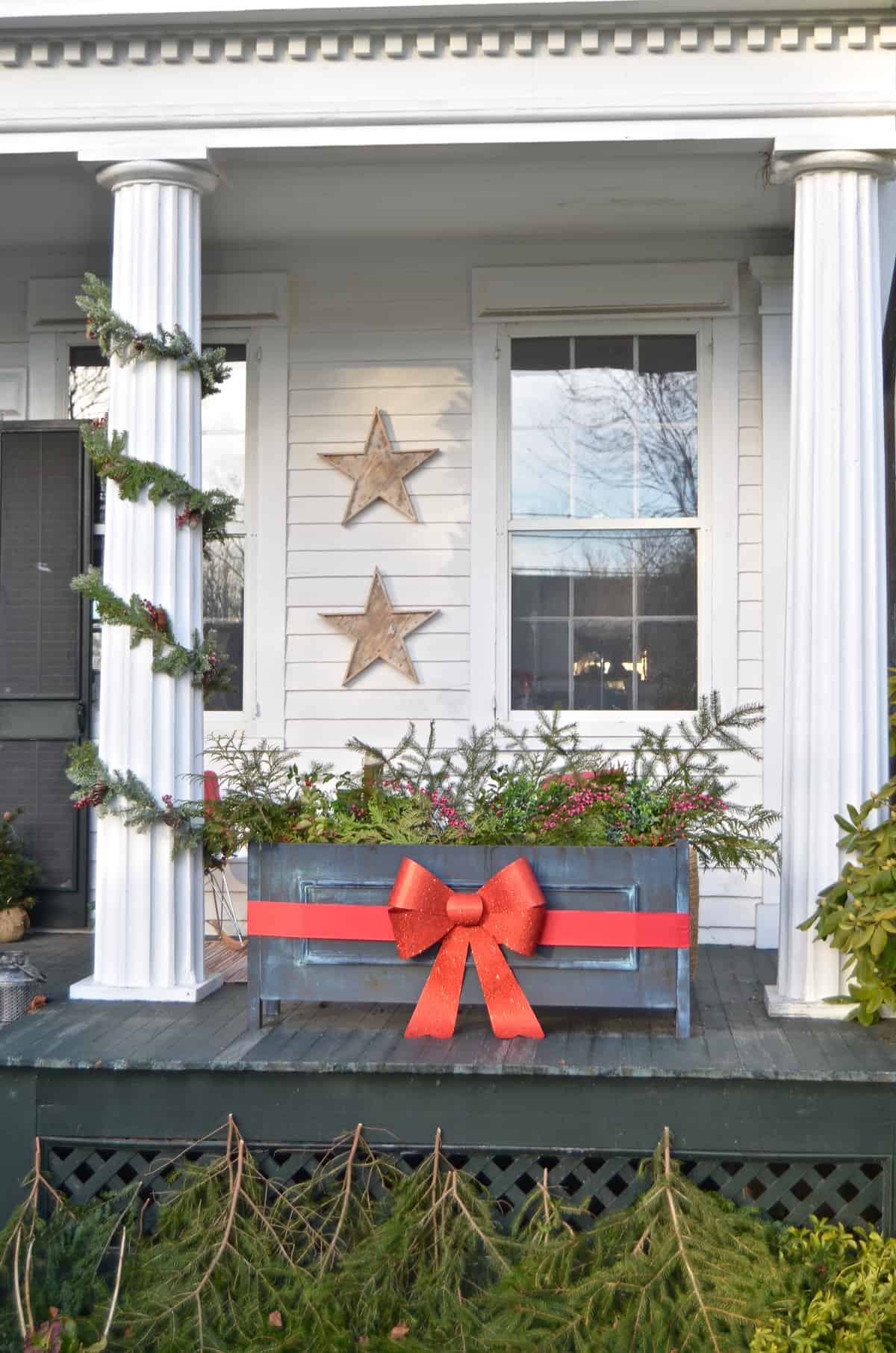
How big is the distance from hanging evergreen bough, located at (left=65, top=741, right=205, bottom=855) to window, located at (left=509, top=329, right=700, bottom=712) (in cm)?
193

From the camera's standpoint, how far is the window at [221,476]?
20.0 feet

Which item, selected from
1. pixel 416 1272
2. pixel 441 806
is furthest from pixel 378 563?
pixel 416 1272

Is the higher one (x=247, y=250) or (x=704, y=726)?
(x=247, y=250)

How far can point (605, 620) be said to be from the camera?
5867 millimetres

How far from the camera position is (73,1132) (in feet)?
12.8

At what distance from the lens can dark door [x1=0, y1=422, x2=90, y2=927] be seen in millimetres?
5973

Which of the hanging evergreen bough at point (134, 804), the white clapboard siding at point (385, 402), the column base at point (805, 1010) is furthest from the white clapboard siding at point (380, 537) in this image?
the column base at point (805, 1010)

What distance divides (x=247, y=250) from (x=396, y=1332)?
180 inches

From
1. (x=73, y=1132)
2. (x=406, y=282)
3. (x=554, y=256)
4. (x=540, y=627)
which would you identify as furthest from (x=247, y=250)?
(x=73, y=1132)

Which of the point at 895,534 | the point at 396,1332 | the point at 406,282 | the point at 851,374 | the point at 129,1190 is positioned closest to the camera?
the point at 396,1332

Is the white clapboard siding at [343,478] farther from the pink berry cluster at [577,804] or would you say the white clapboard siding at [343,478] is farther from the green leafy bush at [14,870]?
the pink berry cluster at [577,804]

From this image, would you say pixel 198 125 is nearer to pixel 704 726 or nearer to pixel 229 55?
pixel 229 55

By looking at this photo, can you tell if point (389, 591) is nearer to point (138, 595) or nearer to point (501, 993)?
point (138, 595)

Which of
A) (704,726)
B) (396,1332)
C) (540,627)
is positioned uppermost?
(540,627)
